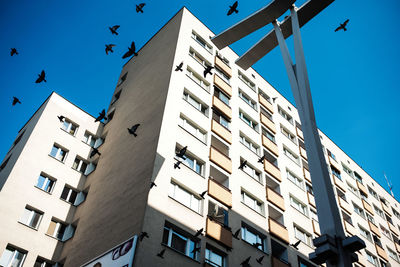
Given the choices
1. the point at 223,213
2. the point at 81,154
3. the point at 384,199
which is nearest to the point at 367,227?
the point at 384,199

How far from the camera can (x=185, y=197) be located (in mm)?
18312

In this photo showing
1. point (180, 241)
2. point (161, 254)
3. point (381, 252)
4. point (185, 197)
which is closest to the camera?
point (161, 254)

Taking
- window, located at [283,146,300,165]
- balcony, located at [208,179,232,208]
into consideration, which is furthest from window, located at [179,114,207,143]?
window, located at [283,146,300,165]

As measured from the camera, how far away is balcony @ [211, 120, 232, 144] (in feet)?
76.4

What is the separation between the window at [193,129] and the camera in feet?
71.1

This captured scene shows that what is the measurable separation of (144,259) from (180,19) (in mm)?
20504

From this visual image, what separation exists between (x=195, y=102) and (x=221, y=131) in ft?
8.25

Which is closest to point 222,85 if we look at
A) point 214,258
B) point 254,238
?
point 254,238

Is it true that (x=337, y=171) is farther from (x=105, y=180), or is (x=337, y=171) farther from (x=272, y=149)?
(x=105, y=180)

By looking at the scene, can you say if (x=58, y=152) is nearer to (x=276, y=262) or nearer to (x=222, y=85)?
(x=222, y=85)

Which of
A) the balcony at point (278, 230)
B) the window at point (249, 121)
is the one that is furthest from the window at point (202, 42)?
the balcony at point (278, 230)

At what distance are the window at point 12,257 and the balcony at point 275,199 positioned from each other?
13993mm

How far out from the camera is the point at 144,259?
13.8 metres

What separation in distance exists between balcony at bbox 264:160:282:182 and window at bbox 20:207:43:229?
1418 cm
